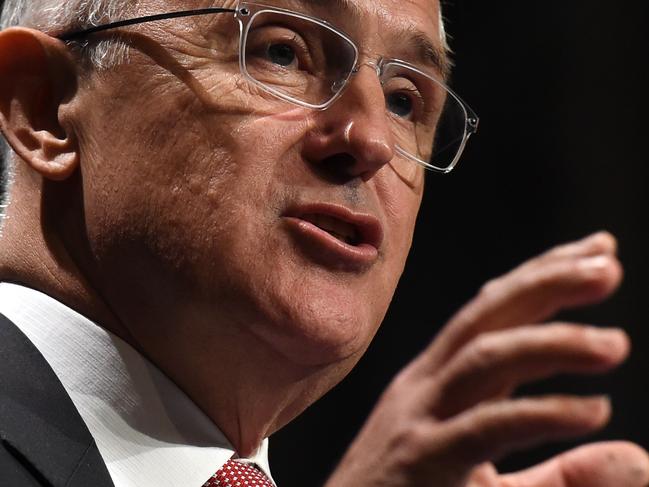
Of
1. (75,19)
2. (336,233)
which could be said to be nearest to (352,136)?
(336,233)

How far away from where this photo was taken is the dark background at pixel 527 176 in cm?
335

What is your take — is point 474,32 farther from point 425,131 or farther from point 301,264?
point 301,264

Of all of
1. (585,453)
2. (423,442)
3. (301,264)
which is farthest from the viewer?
(301,264)

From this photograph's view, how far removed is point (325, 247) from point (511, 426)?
63 cm

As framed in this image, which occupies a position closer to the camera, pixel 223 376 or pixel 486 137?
pixel 223 376

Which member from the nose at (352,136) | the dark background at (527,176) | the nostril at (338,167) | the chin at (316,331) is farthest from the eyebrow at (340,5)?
the dark background at (527,176)

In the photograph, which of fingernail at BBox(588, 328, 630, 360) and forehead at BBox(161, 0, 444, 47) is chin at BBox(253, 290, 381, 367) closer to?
forehead at BBox(161, 0, 444, 47)

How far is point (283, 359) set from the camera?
1.66 metres

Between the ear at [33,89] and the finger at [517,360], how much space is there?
0.93 meters

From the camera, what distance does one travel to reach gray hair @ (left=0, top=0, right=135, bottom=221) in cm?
170

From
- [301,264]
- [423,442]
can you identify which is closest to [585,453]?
[423,442]

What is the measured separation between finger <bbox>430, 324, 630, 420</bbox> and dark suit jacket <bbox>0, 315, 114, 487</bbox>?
63 centimetres

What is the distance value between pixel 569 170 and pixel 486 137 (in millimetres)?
312

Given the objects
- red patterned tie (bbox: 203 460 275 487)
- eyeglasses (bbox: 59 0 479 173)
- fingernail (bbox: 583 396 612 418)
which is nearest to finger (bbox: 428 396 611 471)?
fingernail (bbox: 583 396 612 418)
